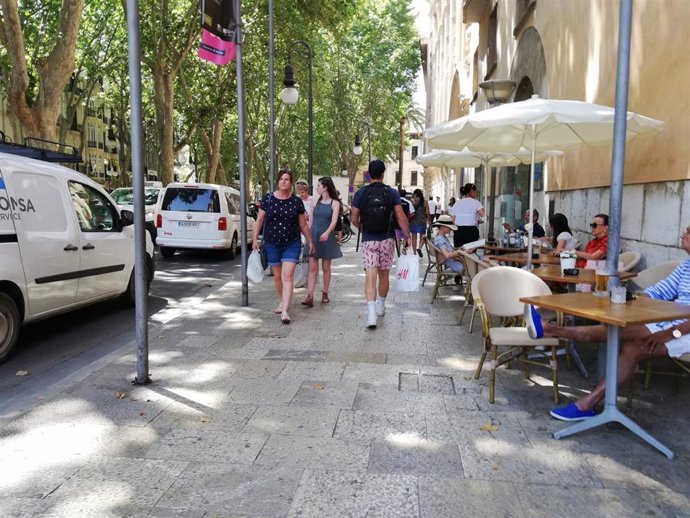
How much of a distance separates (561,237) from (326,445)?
5072 millimetres

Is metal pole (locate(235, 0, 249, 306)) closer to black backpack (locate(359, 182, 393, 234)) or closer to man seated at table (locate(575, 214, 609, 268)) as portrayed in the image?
black backpack (locate(359, 182, 393, 234))

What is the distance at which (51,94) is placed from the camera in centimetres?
1307

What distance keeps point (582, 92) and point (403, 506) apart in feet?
26.6

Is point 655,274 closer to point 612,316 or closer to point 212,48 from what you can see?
point 612,316

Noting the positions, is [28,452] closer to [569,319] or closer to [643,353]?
[643,353]

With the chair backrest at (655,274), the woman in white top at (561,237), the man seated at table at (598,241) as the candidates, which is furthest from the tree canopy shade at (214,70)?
the chair backrest at (655,274)

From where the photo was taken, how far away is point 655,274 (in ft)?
18.1

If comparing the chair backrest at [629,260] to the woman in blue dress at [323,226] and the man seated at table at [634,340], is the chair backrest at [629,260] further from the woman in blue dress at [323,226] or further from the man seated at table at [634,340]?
the woman in blue dress at [323,226]

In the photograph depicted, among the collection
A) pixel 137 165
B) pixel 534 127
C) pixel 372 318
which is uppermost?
pixel 534 127

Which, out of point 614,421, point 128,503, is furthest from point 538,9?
point 128,503

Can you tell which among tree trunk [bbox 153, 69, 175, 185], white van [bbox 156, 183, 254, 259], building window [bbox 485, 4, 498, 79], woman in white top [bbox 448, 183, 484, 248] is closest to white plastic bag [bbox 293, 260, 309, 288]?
woman in white top [bbox 448, 183, 484, 248]

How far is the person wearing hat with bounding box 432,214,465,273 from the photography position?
8.36 meters

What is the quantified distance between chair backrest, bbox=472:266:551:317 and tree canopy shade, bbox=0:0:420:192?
11396 millimetres

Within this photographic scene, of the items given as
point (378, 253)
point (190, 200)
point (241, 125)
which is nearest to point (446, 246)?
point (378, 253)
